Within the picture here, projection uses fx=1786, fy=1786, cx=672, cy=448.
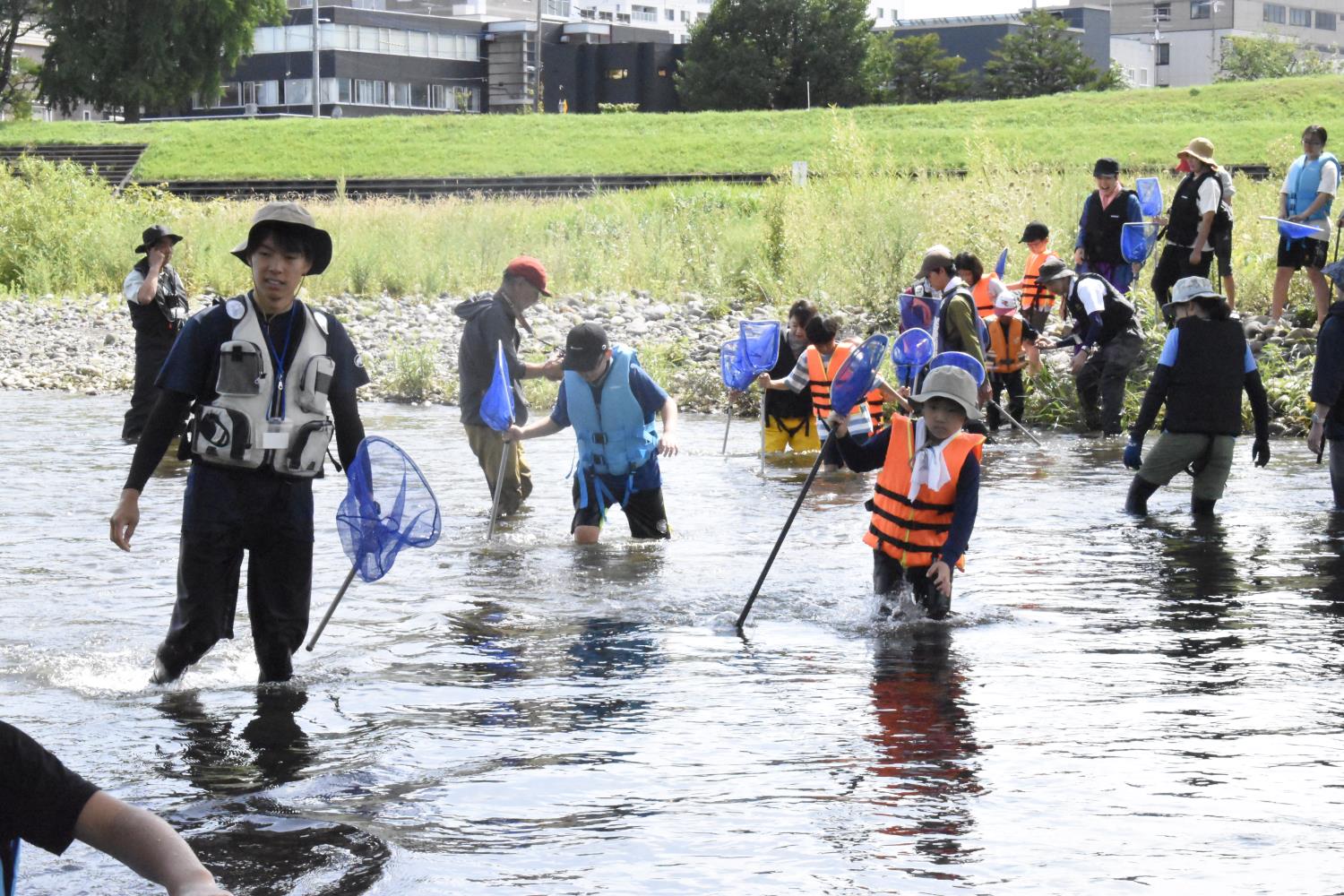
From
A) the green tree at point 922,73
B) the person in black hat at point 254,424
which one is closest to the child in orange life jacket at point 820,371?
the person in black hat at point 254,424

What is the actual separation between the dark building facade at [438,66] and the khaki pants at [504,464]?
7929 centimetres

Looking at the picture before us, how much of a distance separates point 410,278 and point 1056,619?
20.2m

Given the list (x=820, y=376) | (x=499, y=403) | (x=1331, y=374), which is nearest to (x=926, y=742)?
(x=499, y=403)

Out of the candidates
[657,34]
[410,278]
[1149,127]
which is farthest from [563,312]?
[657,34]

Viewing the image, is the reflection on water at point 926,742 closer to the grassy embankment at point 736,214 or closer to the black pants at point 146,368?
the black pants at point 146,368

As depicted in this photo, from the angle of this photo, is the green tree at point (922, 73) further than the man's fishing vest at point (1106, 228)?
Yes

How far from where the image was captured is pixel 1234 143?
129 ft

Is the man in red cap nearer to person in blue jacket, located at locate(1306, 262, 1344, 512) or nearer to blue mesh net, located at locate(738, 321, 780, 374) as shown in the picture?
blue mesh net, located at locate(738, 321, 780, 374)

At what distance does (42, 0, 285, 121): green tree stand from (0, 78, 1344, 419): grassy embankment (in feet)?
56.2

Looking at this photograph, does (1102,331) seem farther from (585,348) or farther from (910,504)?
(910,504)

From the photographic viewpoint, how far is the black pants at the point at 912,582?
8141 millimetres

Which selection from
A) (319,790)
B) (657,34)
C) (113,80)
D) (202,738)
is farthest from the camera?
(657,34)

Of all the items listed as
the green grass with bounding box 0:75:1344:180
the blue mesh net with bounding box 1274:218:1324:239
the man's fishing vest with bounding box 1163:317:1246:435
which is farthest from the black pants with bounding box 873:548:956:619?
the green grass with bounding box 0:75:1344:180

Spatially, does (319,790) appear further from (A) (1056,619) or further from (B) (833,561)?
(B) (833,561)
